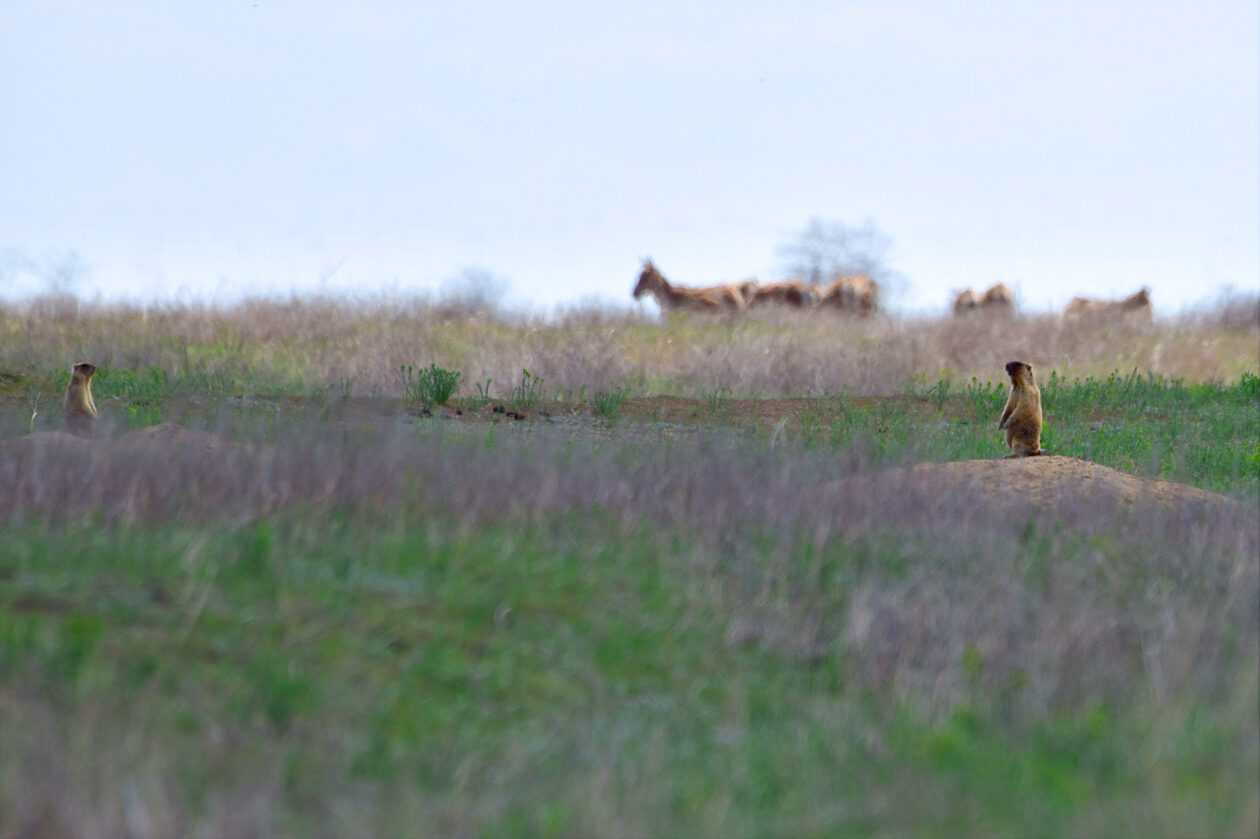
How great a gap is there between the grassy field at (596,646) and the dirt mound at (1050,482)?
34 cm

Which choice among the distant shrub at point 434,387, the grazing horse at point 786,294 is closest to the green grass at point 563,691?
the distant shrub at point 434,387

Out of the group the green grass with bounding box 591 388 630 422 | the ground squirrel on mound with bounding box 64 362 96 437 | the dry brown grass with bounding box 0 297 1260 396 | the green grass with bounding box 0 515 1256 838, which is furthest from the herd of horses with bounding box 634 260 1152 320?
the green grass with bounding box 0 515 1256 838

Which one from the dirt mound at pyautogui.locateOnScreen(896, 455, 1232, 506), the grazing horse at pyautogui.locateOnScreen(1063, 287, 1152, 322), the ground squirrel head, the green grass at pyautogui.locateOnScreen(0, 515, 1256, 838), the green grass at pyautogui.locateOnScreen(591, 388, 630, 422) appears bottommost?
the green grass at pyautogui.locateOnScreen(0, 515, 1256, 838)

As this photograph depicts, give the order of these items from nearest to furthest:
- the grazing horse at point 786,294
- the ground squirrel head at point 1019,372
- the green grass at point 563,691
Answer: the green grass at point 563,691, the ground squirrel head at point 1019,372, the grazing horse at point 786,294

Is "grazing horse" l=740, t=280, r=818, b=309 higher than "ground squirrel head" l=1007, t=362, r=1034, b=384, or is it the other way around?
"grazing horse" l=740, t=280, r=818, b=309

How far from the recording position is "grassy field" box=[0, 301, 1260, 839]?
3.85m

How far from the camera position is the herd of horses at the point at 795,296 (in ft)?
128

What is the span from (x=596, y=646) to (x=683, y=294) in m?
35.6

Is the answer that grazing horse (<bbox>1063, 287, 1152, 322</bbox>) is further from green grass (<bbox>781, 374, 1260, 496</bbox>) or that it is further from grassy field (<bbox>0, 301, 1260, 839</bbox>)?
grassy field (<bbox>0, 301, 1260, 839</bbox>)

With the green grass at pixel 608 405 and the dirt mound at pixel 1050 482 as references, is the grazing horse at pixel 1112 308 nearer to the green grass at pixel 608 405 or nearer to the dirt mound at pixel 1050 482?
the green grass at pixel 608 405

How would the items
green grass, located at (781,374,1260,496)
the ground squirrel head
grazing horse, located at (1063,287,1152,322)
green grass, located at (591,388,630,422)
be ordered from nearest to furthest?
the ground squirrel head → green grass, located at (781,374,1260,496) → green grass, located at (591,388,630,422) → grazing horse, located at (1063,287,1152,322)

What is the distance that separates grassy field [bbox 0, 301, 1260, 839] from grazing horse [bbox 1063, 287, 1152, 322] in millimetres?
22466

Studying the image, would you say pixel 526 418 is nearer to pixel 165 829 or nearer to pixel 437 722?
pixel 437 722

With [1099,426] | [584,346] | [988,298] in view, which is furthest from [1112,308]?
[1099,426]
